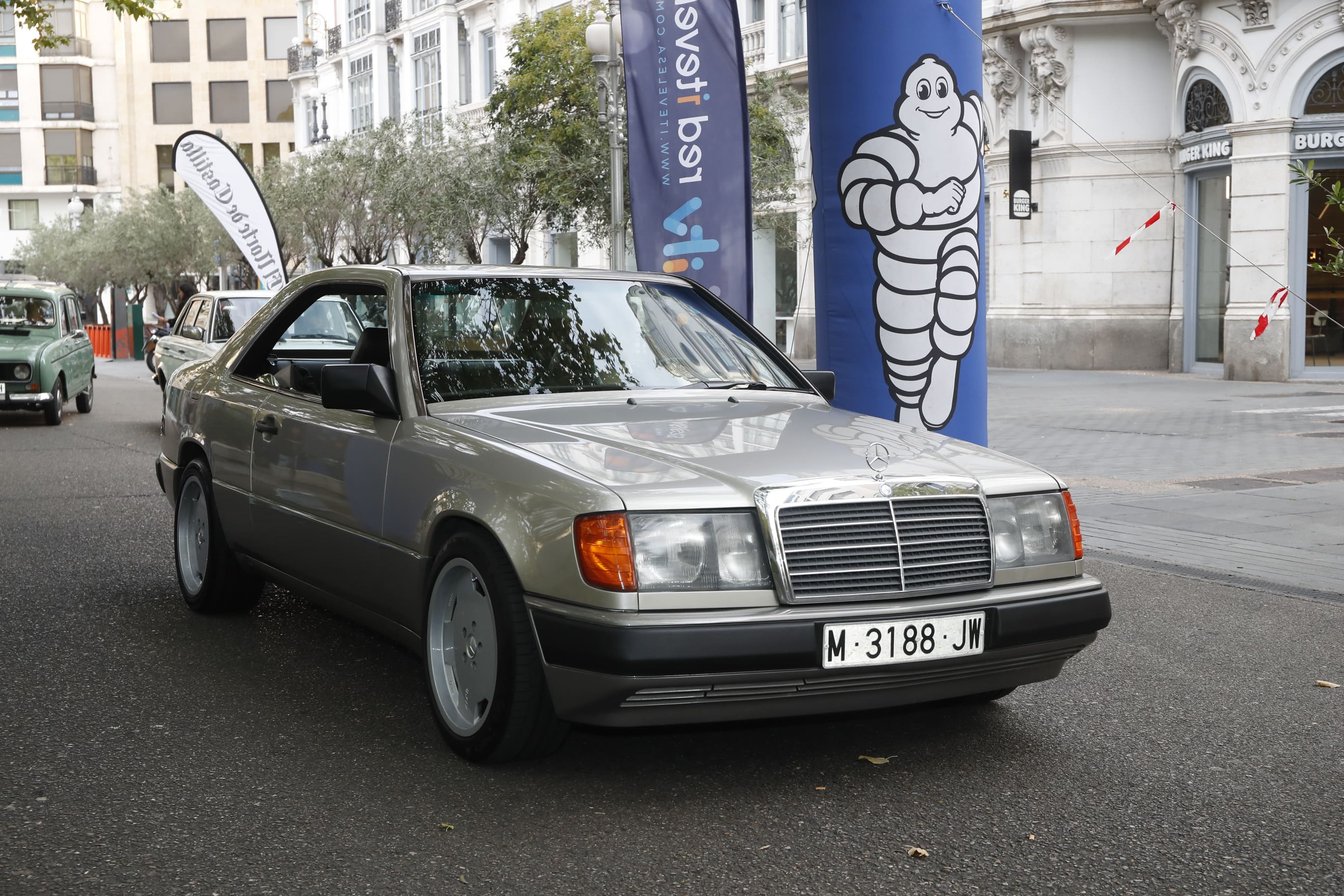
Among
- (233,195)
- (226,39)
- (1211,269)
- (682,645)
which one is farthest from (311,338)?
(226,39)

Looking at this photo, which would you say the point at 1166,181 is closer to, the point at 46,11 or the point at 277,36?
the point at 46,11

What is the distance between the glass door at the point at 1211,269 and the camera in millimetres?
25062

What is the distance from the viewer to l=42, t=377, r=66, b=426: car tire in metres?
18.2

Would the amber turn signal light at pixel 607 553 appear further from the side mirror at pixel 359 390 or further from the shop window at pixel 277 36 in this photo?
the shop window at pixel 277 36

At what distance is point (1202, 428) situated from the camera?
634 inches

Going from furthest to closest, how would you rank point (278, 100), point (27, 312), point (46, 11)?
1. point (278, 100)
2. point (27, 312)
3. point (46, 11)

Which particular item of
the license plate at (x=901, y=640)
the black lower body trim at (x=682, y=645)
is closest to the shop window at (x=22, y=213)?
the black lower body trim at (x=682, y=645)

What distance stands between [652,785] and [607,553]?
2.56ft

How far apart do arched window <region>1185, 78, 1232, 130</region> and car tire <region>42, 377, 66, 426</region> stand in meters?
18.0

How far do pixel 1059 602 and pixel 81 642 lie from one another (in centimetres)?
393

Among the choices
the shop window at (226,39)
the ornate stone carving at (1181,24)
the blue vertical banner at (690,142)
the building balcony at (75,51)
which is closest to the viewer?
the blue vertical banner at (690,142)

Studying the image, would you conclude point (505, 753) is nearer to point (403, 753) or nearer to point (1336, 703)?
point (403, 753)

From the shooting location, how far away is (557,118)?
28.0m

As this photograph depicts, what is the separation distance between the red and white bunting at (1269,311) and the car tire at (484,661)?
2134 centimetres
